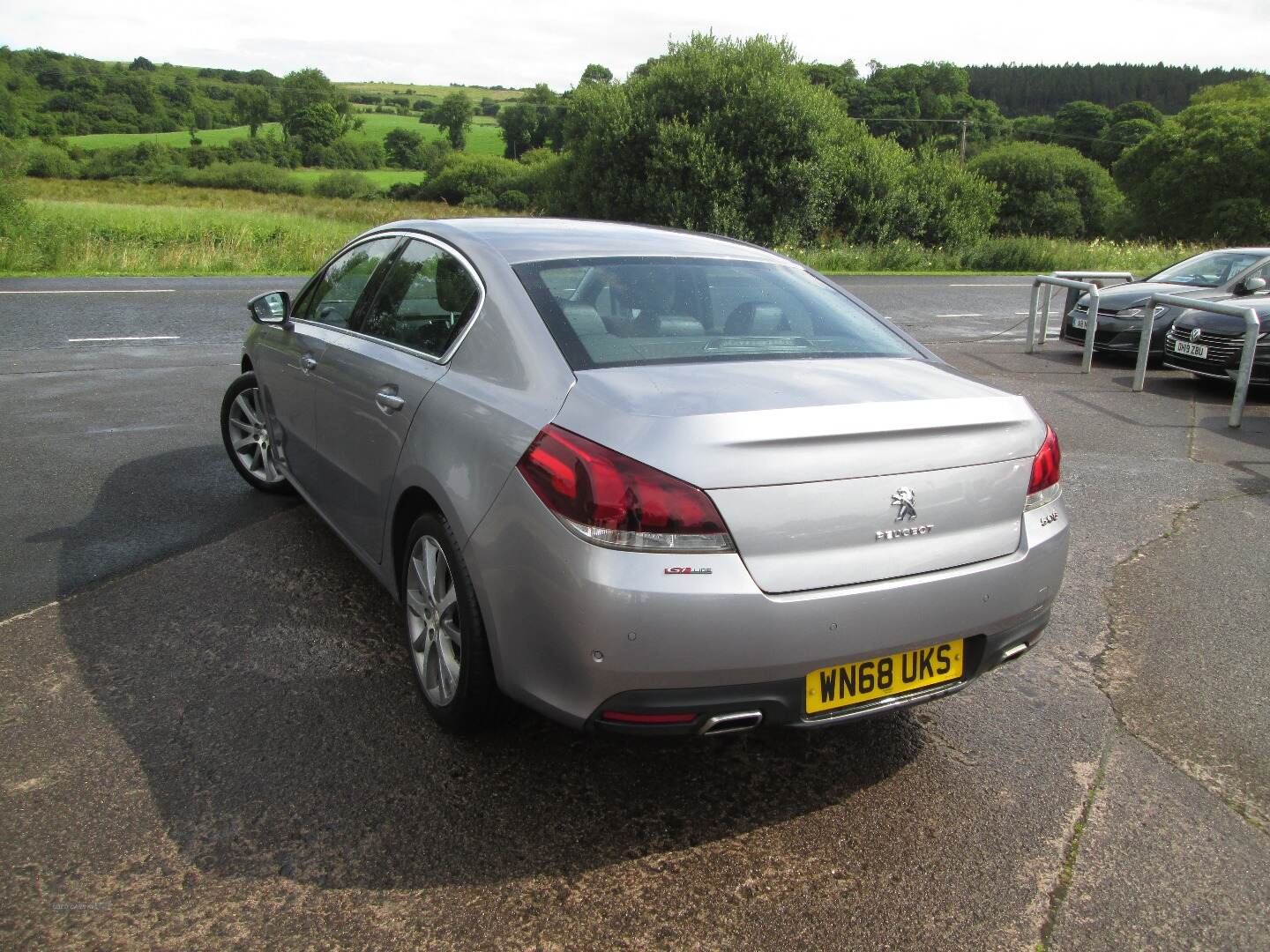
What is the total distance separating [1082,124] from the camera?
364 ft

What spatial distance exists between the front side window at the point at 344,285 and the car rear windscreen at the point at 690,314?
123cm

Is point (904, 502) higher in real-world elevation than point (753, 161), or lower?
higher

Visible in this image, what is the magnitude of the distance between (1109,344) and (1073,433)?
4221 mm

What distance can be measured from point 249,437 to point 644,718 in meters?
4.14

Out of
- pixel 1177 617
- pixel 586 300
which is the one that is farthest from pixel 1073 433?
pixel 586 300

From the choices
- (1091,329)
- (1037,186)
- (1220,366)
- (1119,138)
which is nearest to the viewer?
(1220,366)

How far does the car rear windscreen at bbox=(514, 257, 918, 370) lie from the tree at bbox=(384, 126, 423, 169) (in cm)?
9394

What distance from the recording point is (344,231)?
32.9 m

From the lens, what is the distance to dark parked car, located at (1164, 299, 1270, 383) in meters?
9.88

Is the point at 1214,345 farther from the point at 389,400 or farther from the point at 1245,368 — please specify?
the point at 389,400

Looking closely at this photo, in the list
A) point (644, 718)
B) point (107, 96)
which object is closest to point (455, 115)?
point (107, 96)

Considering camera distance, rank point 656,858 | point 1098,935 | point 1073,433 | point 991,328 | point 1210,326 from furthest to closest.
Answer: point 991,328, point 1210,326, point 1073,433, point 656,858, point 1098,935

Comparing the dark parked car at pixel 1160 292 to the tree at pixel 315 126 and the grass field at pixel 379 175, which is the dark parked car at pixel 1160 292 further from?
the tree at pixel 315 126

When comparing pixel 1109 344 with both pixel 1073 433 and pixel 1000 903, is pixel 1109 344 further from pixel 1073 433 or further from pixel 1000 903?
pixel 1000 903
